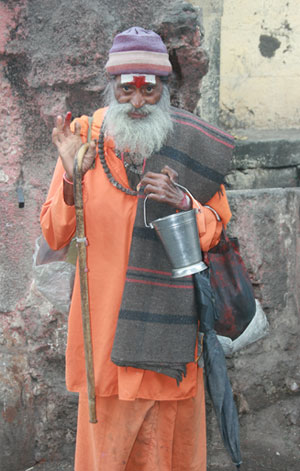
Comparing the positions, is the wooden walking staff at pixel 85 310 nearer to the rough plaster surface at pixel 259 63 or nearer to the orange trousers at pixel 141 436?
the orange trousers at pixel 141 436

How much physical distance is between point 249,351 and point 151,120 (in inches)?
62.0

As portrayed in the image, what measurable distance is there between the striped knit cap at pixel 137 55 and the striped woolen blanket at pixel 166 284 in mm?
220

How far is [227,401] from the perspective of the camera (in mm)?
2318

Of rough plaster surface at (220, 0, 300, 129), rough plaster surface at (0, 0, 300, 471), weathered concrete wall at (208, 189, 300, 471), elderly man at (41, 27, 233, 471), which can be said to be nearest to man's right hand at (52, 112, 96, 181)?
elderly man at (41, 27, 233, 471)

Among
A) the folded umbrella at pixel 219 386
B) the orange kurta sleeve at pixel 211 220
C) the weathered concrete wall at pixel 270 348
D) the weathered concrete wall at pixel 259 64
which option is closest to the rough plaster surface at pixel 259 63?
the weathered concrete wall at pixel 259 64

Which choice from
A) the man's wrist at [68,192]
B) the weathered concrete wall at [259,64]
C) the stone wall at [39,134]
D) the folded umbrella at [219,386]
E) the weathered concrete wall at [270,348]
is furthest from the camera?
the weathered concrete wall at [259,64]

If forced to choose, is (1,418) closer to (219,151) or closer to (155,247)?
(155,247)

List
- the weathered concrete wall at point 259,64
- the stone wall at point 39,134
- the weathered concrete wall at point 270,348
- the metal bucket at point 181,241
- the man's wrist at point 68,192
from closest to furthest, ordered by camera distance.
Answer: the metal bucket at point 181,241
the man's wrist at point 68,192
the stone wall at point 39,134
the weathered concrete wall at point 270,348
the weathered concrete wall at point 259,64

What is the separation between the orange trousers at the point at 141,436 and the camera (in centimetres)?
230

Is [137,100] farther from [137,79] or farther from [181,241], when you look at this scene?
[181,241]

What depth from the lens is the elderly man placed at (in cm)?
219

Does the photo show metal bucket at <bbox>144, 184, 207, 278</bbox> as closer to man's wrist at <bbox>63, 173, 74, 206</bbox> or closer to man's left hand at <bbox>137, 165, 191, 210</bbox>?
man's left hand at <bbox>137, 165, 191, 210</bbox>

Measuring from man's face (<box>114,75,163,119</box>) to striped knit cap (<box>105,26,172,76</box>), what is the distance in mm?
42

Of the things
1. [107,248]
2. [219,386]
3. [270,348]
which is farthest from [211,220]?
[270,348]
